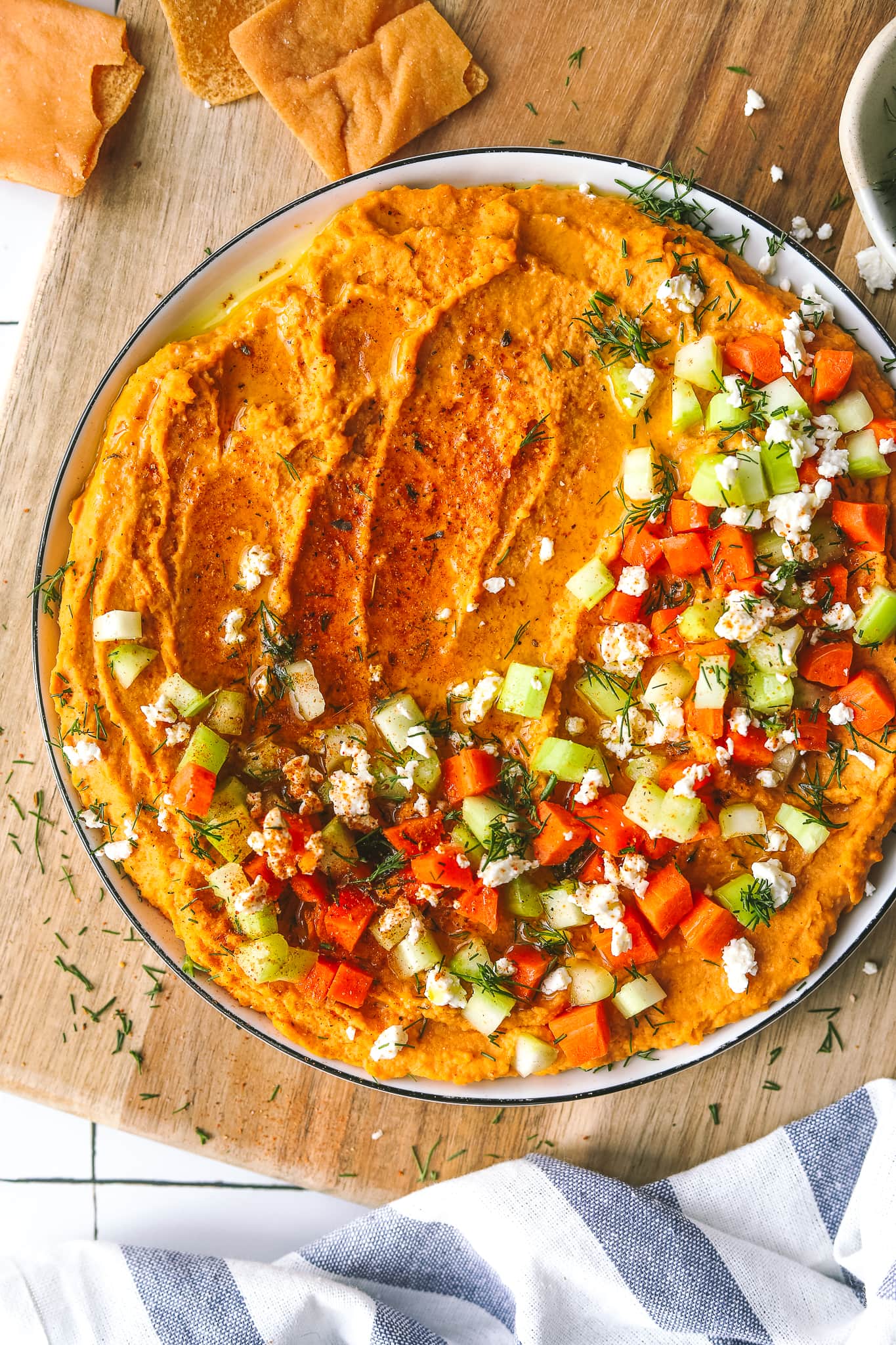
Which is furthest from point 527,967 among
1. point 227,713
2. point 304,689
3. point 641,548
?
point 641,548

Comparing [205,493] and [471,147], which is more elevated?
[471,147]

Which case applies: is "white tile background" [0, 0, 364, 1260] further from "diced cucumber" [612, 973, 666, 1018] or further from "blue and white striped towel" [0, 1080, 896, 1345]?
"diced cucumber" [612, 973, 666, 1018]

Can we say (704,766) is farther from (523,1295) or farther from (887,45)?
(887,45)

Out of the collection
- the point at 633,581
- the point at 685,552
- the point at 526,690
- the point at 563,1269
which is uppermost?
the point at 685,552

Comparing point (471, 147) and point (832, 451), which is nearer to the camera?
point (832, 451)

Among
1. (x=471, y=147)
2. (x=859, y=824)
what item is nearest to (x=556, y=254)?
(x=471, y=147)

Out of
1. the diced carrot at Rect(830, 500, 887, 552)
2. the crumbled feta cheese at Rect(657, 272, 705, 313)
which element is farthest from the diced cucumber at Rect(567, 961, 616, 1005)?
the crumbled feta cheese at Rect(657, 272, 705, 313)

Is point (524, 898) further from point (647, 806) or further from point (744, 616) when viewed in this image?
point (744, 616)
